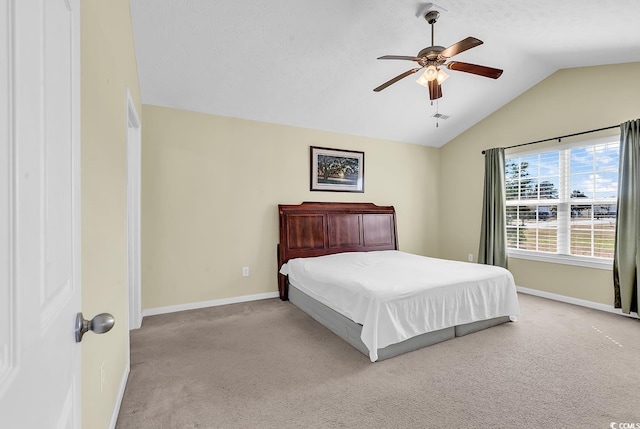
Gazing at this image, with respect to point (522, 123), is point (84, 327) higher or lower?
lower

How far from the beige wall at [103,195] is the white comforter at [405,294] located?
1660 millimetres

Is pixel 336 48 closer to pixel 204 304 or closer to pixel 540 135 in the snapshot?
pixel 540 135

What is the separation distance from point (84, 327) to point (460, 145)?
5.74m

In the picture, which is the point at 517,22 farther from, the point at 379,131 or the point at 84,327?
the point at 84,327

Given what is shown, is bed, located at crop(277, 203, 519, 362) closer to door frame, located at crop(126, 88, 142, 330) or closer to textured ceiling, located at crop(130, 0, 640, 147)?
textured ceiling, located at crop(130, 0, 640, 147)

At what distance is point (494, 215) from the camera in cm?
453

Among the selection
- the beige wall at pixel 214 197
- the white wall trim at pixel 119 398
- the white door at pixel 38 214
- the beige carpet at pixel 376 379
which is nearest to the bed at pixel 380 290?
the beige carpet at pixel 376 379

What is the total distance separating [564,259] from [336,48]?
392 cm

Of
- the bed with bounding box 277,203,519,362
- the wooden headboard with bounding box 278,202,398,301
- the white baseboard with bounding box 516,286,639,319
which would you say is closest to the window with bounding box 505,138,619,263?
the white baseboard with bounding box 516,286,639,319

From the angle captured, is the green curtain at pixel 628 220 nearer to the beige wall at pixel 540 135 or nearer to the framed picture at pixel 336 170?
the beige wall at pixel 540 135

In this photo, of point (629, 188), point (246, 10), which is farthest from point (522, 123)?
point (246, 10)

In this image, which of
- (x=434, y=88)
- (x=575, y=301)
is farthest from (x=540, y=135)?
(x=434, y=88)

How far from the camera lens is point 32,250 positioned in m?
0.46

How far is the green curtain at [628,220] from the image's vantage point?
3232 millimetres
